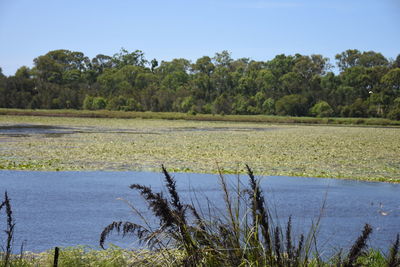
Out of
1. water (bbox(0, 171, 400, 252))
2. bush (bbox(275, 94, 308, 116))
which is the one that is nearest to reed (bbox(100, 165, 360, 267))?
water (bbox(0, 171, 400, 252))

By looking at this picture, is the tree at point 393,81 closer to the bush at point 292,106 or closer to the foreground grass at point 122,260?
the bush at point 292,106

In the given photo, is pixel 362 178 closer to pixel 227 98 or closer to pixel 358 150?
pixel 358 150

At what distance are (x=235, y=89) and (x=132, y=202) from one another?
87.8 meters

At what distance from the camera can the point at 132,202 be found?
1191 centimetres

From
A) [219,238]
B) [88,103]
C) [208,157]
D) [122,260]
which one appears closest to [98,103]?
[88,103]

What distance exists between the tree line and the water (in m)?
58.8

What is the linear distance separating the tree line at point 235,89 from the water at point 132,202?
58.8m

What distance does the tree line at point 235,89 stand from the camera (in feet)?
271

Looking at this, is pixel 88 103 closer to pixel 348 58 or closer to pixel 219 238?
pixel 348 58

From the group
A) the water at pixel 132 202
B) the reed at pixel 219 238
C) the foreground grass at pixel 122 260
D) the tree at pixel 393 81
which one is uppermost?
the tree at pixel 393 81

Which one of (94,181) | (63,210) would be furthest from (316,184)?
(63,210)

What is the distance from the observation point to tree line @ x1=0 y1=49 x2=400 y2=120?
8262 cm

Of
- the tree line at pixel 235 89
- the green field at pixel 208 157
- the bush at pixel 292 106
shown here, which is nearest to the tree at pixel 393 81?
the tree line at pixel 235 89

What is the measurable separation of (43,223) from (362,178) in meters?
10.1
